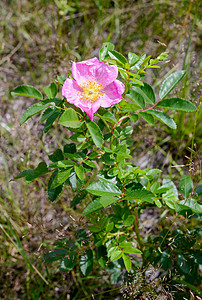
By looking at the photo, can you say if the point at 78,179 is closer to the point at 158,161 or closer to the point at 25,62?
the point at 158,161

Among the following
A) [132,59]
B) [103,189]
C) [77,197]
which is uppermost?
[132,59]

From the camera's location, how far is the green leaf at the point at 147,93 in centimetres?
110

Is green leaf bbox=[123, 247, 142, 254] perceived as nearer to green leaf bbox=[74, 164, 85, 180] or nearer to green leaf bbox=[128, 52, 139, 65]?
green leaf bbox=[74, 164, 85, 180]

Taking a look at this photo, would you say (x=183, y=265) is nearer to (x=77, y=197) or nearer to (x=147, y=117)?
(x=77, y=197)

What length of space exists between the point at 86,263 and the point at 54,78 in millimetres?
1118

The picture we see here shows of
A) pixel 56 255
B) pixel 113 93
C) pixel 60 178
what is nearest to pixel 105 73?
pixel 113 93

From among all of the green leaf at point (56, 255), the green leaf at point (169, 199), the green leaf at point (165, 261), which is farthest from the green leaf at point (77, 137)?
the green leaf at point (165, 261)

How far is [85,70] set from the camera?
3.58 ft

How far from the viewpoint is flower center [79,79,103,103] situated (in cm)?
106

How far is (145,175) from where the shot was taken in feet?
3.79

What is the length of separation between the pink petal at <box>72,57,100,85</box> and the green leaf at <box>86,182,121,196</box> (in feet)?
1.25

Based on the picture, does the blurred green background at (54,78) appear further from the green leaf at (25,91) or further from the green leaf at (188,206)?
the green leaf at (25,91)

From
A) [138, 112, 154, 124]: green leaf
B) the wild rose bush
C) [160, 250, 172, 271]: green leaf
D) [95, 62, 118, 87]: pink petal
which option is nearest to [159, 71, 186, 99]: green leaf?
the wild rose bush

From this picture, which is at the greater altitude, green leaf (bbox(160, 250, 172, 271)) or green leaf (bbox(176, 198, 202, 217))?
green leaf (bbox(176, 198, 202, 217))
